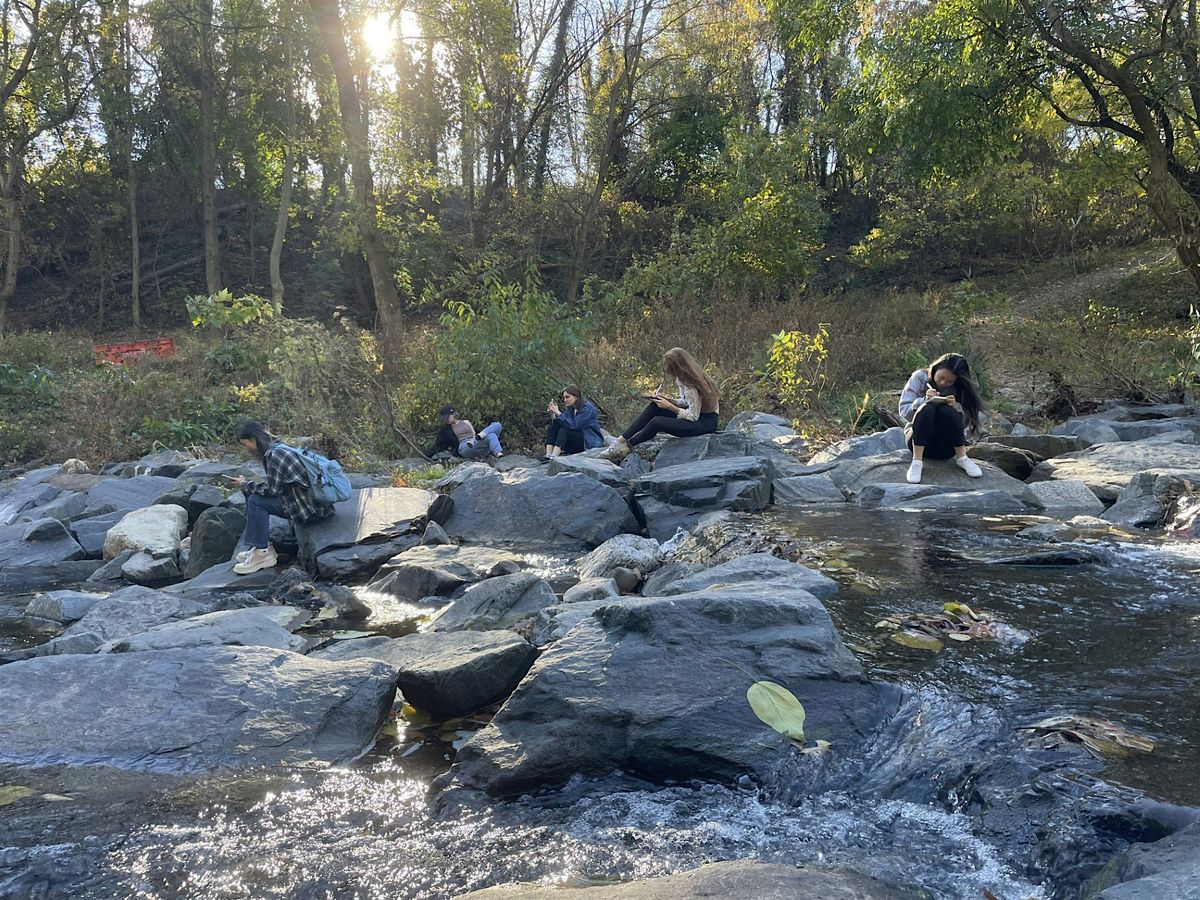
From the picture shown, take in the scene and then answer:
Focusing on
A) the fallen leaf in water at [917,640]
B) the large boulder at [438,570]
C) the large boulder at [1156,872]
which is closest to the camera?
the large boulder at [1156,872]

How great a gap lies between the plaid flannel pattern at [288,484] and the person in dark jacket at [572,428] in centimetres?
375

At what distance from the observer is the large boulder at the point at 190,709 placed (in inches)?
152

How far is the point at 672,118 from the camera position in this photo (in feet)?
80.8

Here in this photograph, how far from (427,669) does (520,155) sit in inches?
884

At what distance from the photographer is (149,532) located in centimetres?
863

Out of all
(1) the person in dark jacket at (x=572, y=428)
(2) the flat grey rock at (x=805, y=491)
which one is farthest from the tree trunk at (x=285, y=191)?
(2) the flat grey rock at (x=805, y=491)

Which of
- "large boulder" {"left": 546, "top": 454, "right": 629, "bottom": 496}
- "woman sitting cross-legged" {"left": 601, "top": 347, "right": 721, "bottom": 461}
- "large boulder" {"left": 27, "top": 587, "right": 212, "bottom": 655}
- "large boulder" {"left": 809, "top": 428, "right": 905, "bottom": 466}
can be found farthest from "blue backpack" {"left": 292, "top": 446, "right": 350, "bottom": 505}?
"large boulder" {"left": 809, "top": 428, "right": 905, "bottom": 466}

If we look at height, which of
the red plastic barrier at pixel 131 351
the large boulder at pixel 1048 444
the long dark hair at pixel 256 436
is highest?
the red plastic barrier at pixel 131 351

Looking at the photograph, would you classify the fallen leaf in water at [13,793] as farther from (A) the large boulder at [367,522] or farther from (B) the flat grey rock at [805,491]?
(B) the flat grey rock at [805,491]

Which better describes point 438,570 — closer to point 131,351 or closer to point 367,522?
point 367,522

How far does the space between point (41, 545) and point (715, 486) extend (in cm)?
642

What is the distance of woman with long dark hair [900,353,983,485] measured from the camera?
8305 mm

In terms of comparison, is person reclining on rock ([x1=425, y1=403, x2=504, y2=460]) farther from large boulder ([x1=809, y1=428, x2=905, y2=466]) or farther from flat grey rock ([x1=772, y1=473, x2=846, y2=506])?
flat grey rock ([x1=772, y1=473, x2=846, y2=506])

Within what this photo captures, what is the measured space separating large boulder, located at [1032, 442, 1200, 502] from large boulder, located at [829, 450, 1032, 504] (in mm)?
517
